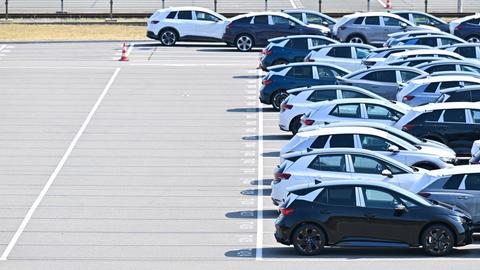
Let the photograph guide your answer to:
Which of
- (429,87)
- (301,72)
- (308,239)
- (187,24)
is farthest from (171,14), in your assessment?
(308,239)

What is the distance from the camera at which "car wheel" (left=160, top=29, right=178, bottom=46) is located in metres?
48.6

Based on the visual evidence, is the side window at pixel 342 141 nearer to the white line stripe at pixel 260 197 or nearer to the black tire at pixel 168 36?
the white line stripe at pixel 260 197

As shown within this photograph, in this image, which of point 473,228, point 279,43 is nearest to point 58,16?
point 279,43

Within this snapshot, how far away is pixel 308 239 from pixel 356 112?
8.76 meters

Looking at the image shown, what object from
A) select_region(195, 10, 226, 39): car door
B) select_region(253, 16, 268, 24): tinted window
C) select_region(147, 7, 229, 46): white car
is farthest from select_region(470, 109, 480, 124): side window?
select_region(147, 7, 229, 46): white car

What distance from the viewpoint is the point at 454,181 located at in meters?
24.3

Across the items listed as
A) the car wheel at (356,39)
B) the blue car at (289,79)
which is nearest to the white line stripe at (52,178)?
the blue car at (289,79)

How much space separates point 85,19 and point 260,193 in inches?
1200

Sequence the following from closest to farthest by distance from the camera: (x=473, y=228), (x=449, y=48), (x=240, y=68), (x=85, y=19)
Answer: (x=473, y=228) < (x=449, y=48) < (x=240, y=68) < (x=85, y=19)

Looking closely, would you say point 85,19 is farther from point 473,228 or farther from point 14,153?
point 473,228

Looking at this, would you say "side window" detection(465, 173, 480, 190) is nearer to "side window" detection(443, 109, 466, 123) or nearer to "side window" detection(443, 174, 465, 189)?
"side window" detection(443, 174, 465, 189)

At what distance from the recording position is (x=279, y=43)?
4181 centimetres

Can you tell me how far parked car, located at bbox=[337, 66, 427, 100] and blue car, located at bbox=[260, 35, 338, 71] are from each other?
18.2 feet

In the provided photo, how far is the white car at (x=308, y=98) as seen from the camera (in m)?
32.5
